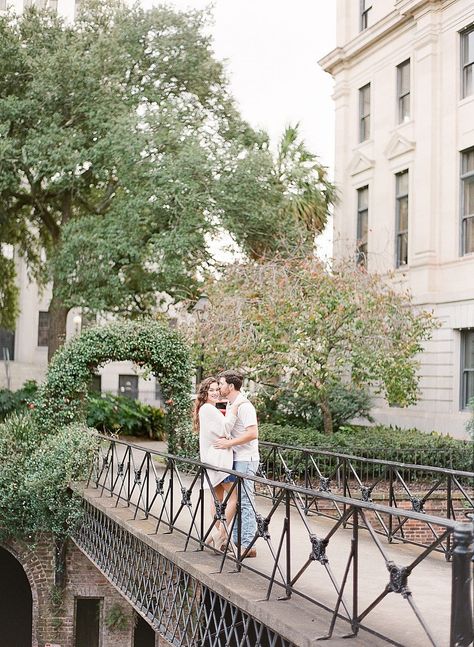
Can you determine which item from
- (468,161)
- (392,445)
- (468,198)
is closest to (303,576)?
(392,445)

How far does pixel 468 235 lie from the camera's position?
945 inches

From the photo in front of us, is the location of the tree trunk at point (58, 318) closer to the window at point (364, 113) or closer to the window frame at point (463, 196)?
the window at point (364, 113)

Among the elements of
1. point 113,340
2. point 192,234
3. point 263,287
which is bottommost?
point 113,340

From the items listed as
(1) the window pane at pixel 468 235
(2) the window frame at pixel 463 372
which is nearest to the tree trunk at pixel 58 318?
(2) the window frame at pixel 463 372

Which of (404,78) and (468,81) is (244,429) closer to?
(468,81)

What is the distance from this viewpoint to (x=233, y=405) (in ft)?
30.6

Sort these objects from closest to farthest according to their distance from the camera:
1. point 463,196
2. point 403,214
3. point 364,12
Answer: point 463,196 → point 403,214 → point 364,12

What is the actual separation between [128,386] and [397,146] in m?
29.8

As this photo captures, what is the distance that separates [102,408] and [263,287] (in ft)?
38.2

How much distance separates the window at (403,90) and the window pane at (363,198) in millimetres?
2552

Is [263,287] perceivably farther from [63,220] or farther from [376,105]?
[63,220]

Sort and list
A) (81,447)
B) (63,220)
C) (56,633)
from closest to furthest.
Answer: (81,447) < (56,633) < (63,220)

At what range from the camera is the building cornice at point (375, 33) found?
2562 cm

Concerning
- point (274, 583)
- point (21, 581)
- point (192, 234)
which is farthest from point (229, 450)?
point (21, 581)
